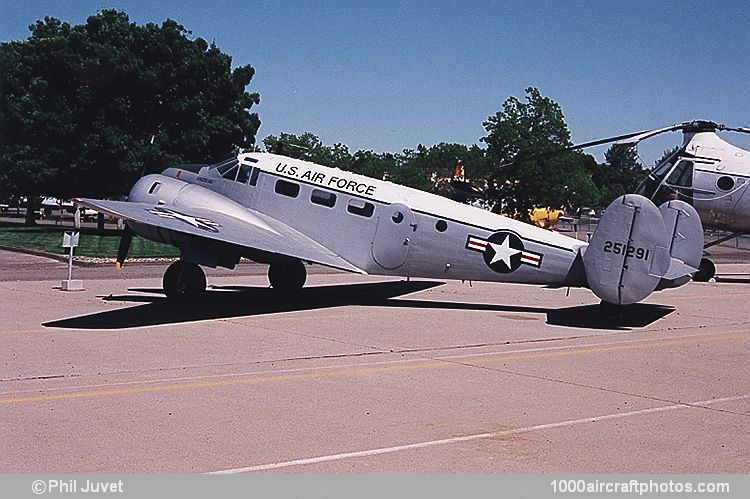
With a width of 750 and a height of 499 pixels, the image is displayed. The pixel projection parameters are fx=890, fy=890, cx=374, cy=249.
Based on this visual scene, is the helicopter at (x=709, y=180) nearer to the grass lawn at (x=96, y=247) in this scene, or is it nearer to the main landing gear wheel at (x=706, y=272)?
the main landing gear wheel at (x=706, y=272)

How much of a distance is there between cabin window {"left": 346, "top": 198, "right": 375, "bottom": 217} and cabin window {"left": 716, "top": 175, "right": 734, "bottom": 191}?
1305 cm

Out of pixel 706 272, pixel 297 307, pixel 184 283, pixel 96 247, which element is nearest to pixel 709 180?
pixel 706 272

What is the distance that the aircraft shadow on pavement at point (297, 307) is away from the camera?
1631cm

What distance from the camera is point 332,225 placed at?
1933 cm

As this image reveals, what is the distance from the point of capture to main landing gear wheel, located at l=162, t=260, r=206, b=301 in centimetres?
1853

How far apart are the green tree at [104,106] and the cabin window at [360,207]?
97.1 ft

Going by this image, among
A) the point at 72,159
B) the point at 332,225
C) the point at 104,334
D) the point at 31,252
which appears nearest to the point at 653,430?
the point at 104,334

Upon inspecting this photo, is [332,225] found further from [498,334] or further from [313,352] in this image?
[313,352]

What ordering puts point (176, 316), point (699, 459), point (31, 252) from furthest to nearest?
point (31, 252) → point (176, 316) → point (699, 459)

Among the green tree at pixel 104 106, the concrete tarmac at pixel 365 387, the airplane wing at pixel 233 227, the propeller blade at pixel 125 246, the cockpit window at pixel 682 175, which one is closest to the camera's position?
the concrete tarmac at pixel 365 387

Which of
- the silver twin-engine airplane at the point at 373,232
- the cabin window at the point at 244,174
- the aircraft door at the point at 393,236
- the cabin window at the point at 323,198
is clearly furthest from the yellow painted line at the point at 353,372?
the cabin window at the point at 244,174

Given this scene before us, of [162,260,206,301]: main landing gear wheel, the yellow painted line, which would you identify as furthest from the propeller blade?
the yellow painted line

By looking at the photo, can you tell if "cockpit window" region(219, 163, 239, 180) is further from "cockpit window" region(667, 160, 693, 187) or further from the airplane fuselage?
"cockpit window" region(667, 160, 693, 187)

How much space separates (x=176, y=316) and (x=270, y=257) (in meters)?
3.06
